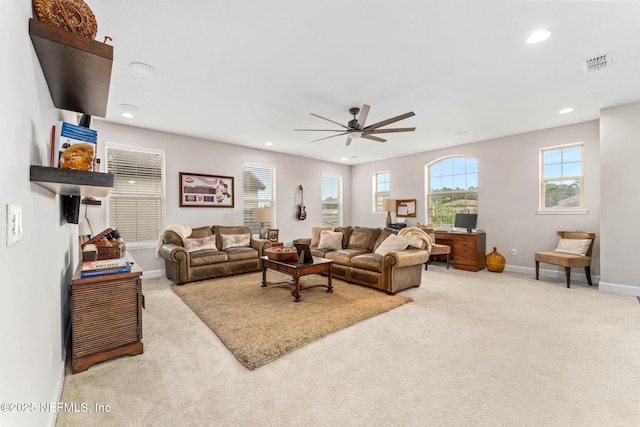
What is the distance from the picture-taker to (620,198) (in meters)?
4.06

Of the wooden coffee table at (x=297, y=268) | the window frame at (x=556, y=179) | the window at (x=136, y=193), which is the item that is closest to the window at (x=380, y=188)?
the window frame at (x=556, y=179)

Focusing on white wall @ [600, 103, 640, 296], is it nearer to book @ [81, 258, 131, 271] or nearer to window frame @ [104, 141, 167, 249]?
book @ [81, 258, 131, 271]

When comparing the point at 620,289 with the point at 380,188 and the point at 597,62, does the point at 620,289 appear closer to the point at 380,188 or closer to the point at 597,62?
the point at 597,62

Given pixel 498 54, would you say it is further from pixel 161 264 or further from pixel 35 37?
pixel 161 264

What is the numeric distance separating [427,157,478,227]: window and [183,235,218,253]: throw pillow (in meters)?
4.97

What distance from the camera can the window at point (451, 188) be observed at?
Result: 243 inches

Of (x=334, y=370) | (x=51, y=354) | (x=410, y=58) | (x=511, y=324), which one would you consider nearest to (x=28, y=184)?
(x=51, y=354)

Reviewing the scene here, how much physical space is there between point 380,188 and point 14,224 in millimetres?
7686

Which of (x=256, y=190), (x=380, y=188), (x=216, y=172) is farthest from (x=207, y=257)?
(x=380, y=188)

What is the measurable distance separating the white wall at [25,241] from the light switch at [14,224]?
3 centimetres

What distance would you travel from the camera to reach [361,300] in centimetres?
363

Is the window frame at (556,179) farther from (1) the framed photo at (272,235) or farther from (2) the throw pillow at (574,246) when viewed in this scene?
(1) the framed photo at (272,235)

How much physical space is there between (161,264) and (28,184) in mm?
4468

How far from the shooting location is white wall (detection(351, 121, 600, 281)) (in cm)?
473
